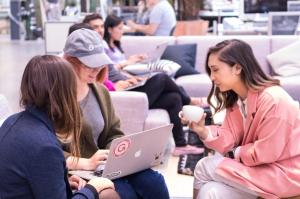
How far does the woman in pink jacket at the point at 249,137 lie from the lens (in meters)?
2.18

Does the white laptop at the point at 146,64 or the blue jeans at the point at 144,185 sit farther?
the white laptop at the point at 146,64

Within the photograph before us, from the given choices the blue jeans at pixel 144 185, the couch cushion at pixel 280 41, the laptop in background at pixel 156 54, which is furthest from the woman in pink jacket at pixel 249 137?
the couch cushion at pixel 280 41

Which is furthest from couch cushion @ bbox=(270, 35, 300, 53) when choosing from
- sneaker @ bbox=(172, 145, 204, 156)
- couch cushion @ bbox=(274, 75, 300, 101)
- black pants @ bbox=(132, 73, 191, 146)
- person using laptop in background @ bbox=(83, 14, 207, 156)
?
sneaker @ bbox=(172, 145, 204, 156)

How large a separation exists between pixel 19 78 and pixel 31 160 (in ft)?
21.2

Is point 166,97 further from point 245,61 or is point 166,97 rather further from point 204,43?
point 245,61

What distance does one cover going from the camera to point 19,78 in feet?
25.9

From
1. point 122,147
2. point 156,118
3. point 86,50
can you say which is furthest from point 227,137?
point 156,118

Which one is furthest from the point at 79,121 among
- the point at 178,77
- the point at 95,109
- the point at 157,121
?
the point at 178,77

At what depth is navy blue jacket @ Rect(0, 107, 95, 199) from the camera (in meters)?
1.64

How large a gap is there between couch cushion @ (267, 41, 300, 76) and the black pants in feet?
4.55

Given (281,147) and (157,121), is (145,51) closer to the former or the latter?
(157,121)

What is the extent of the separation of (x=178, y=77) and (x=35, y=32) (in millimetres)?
8637

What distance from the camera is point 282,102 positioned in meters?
2.21

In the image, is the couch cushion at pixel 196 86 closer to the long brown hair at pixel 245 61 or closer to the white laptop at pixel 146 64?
the white laptop at pixel 146 64
